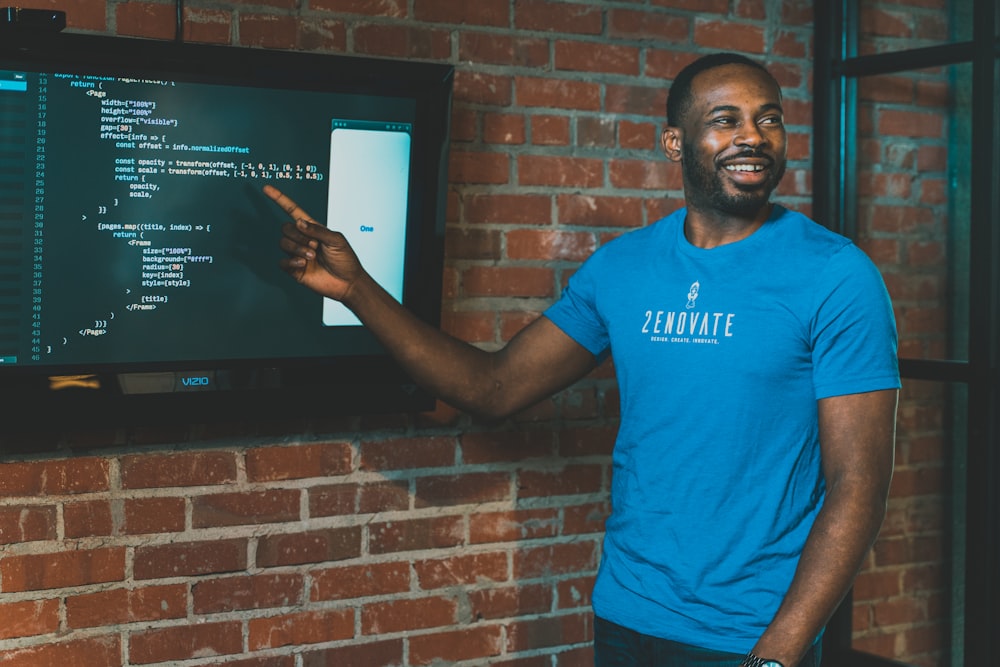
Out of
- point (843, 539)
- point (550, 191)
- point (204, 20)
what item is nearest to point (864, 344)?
point (843, 539)

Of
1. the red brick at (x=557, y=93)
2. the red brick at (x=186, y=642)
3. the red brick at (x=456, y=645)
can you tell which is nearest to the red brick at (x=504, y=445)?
the red brick at (x=456, y=645)

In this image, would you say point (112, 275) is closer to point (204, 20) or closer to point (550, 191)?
point (204, 20)

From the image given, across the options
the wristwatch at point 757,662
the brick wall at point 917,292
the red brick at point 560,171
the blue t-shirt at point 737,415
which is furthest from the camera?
the brick wall at point 917,292

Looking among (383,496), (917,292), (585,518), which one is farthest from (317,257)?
(917,292)

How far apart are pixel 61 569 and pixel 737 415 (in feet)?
4.09

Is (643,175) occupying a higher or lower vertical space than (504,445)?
higher

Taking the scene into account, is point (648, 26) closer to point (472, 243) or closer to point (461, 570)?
point (472, 243)

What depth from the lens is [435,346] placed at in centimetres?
193

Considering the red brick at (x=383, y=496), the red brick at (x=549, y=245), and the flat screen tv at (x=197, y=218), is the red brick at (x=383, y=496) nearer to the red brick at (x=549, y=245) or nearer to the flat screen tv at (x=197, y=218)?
the flat screen tv at (x=197, y=218)

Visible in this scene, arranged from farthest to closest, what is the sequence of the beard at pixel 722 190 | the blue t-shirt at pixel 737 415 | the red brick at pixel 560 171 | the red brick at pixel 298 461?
1. the red brick at pixel 560 171
2. the red brick at pixel 298 461
3. the beard at pixel 722 190
4. the blue t-shirt at pixel 737 415

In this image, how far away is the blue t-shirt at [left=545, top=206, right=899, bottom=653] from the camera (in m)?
1.61

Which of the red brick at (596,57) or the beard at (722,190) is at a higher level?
the red brick at (596,57)

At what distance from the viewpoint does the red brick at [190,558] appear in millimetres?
2016

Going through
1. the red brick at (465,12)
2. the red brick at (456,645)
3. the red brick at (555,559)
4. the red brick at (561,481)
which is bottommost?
the red brick at (456,645)
